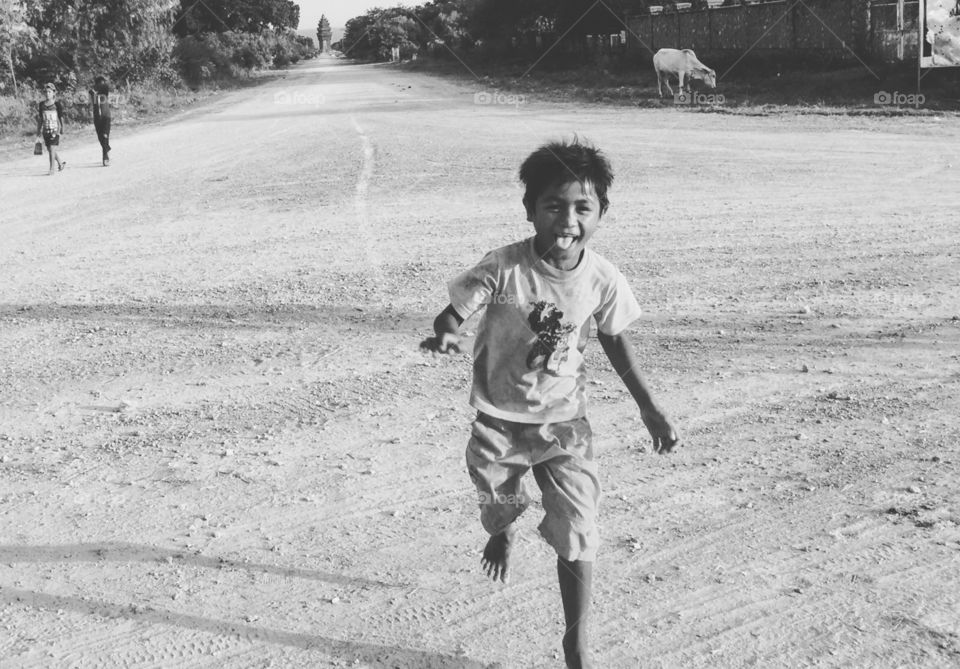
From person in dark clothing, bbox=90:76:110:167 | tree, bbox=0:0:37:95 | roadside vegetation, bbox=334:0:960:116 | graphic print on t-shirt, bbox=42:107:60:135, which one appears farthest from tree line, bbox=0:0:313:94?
graphic print on t-shirt, bbox=42:107:60:135

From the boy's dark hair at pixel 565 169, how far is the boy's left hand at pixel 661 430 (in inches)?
24.6

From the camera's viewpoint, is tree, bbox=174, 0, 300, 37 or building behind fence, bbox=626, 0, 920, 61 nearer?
building behind fence, bbox=626, 0, 920, 61

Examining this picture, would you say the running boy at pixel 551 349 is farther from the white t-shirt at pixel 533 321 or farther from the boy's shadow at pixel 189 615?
the boy's shadow at pixel 189 615

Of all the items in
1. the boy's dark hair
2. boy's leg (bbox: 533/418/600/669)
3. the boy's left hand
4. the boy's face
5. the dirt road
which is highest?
the boy's dark hair

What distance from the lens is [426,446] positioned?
4852mm

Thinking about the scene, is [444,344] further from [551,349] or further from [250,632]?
[250,632]

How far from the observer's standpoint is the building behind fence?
86.1 feet

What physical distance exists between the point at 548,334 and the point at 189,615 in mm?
1475

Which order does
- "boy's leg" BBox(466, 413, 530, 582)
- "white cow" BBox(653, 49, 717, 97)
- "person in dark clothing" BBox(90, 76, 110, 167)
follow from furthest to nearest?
1. "white cow" BBox(653, 49, 717, 97)
2. "person in dark clothing" BBox(90, 76, 110, 167)
3. "boy's leg" BBox(466, 413, 530, 582)

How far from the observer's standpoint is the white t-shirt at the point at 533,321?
9.93 feet

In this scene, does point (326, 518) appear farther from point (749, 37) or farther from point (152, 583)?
point (749, 37)

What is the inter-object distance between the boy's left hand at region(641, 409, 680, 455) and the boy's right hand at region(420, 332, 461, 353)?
0.62 m

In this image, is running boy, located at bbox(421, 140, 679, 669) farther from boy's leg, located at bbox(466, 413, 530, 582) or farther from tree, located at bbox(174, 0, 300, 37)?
tree, located at bbox(174, 0, 300, 37)

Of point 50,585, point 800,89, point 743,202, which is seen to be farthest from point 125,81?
point 50,585
